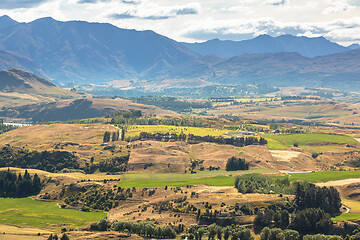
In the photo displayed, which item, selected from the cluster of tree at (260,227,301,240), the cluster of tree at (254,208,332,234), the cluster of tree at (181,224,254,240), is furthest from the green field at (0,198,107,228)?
the cluster of tree at (260,227,301,240)

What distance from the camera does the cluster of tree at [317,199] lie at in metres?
181

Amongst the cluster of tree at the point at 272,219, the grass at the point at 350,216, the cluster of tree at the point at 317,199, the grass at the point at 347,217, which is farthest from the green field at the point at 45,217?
the grass at the point at 350,216

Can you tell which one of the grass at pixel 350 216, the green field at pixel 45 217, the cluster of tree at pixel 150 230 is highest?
the grass at pixel 350 216

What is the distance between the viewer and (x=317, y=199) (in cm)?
18400

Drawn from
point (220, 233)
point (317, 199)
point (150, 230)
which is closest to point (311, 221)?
point (317, 199)

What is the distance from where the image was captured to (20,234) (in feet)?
488

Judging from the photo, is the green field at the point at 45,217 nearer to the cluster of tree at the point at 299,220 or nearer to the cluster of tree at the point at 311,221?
the cluster of tree at the point at 299,220

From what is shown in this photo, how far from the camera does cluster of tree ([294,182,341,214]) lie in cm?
18075

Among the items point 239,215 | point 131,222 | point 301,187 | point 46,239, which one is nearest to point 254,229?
point 239,215

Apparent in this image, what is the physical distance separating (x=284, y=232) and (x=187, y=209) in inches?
1872

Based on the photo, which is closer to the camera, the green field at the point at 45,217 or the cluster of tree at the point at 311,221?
the cluster of tree at the point at 311,221

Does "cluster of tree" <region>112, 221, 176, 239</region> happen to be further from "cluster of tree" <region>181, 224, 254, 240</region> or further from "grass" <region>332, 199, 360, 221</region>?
"grass" <region>332, 199, 360, 221</region>

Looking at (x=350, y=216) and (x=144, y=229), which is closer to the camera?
(x=144, y=229)

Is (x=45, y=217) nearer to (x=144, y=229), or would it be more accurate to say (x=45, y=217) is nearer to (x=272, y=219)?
(x=144, y=229)
